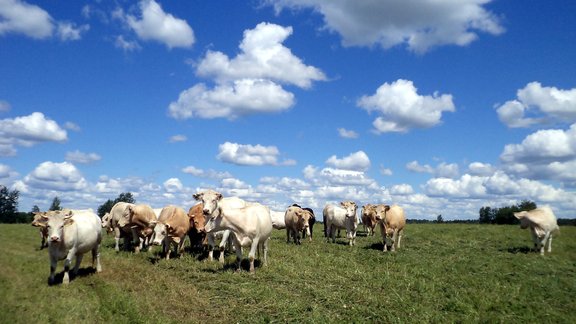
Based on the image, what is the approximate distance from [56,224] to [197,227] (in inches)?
306

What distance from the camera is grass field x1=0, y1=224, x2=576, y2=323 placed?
36.2ft

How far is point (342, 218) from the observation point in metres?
28.1

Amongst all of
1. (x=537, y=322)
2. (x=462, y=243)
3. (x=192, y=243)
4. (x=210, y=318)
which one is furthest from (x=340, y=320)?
(x=462, y=243)

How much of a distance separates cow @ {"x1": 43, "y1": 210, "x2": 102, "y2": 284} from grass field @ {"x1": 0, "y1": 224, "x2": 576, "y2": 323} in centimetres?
80

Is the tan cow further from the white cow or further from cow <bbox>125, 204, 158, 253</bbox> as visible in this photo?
the white cow

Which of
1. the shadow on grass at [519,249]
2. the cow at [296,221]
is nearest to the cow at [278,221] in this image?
the cow at [296,221]

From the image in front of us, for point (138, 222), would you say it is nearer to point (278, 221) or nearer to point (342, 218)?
point (342, 218)

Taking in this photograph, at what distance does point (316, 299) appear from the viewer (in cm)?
1229

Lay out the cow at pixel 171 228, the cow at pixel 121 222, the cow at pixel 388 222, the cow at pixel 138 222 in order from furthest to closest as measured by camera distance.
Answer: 1. the cow at pixel 388 222
2. the cow at pixel 121 222
3. the cow at pixel 138 222
4. the cow at pixel 171 228

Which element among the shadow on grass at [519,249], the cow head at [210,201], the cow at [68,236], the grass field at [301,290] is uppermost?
the cow head at [210,201]

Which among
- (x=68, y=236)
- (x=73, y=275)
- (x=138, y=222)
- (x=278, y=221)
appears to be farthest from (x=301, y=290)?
(x=278, y=221)

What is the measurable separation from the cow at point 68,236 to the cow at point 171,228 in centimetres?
329

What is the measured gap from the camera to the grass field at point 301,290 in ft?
36.2

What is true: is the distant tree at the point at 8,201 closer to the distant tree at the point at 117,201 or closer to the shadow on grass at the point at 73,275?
the distant tree at the point at 117,201
